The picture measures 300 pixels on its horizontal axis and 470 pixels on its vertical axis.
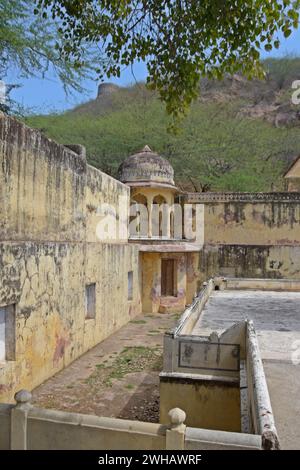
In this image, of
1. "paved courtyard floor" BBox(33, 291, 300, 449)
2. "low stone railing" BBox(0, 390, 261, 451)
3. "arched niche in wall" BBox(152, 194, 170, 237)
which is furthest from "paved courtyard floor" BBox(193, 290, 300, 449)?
"arched niche in wall" BBox(152, 194, 170, 237)

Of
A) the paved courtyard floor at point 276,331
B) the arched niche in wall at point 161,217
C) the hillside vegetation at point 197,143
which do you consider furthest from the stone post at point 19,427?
the hillside vegetation at point 197,143

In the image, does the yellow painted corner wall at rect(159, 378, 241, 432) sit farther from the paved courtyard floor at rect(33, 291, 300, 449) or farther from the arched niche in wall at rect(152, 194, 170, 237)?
the arched niche in wall at rect(152, 194, 170, 237)

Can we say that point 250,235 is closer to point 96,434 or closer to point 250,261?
point 250,261

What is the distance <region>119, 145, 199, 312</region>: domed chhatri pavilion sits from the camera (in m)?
16.3

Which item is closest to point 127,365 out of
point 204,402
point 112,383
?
point 112,383

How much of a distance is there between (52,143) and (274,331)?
586 cm

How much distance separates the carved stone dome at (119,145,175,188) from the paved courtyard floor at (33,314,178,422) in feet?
23.8

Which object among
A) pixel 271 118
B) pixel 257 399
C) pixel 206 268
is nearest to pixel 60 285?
pixel 257 399

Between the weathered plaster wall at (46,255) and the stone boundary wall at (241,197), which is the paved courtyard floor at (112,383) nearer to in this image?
the weathered plaster wall at (46,255)

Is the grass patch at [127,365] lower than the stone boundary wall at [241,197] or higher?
lower

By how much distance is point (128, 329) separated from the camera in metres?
13.3

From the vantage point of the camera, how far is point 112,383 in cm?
826

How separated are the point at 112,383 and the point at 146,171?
10.5 m

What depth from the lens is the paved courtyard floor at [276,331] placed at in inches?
145
